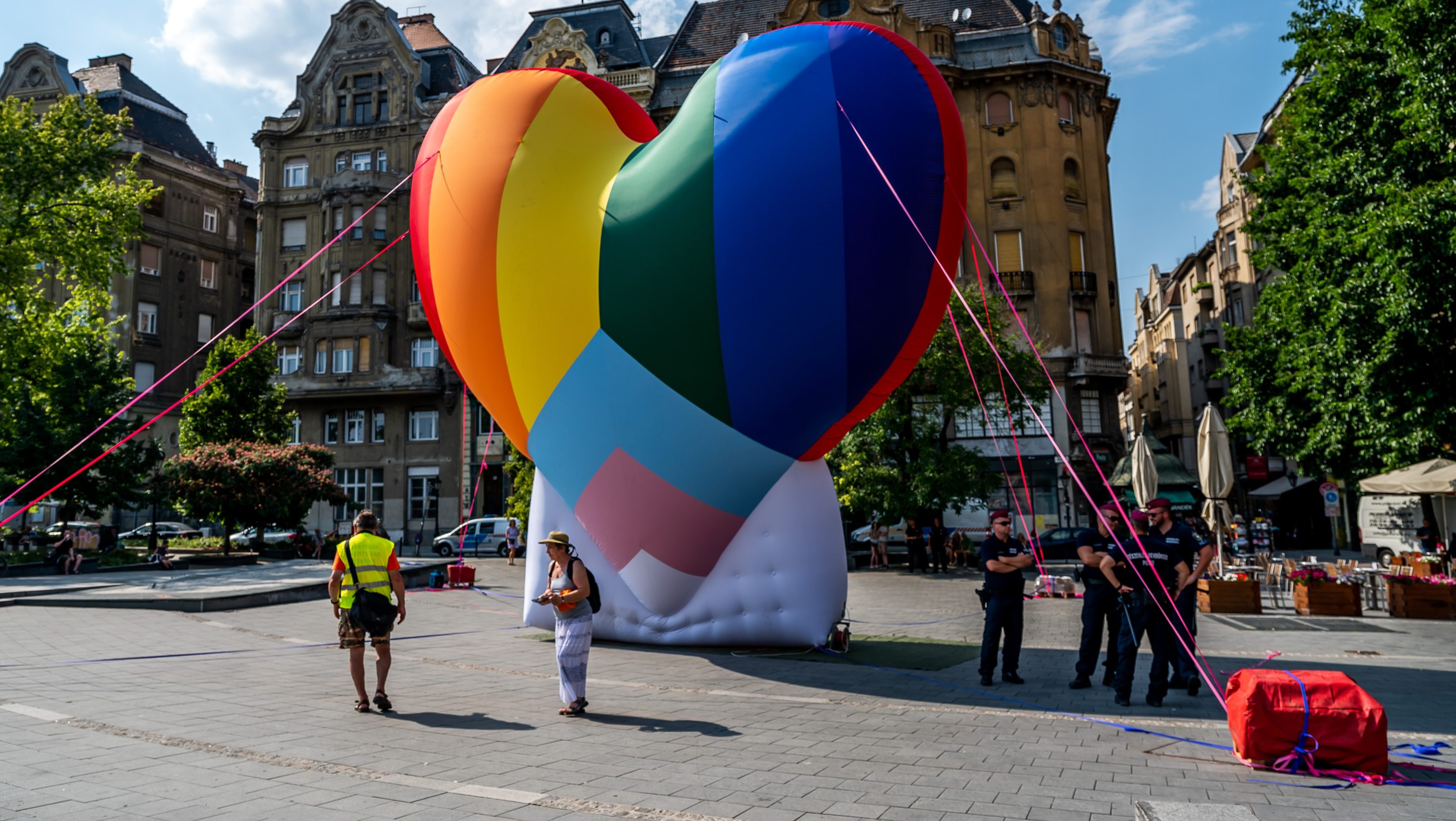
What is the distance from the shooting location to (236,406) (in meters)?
33.1

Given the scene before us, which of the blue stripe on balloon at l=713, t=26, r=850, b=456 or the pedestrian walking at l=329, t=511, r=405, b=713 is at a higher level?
the blue stripe on balloon at l=713, t=26, r=850, b=456

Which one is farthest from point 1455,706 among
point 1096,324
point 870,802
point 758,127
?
point 1096,324

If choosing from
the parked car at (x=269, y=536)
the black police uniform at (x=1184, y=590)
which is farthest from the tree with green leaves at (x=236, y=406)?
the black police uniform at (x=1184, y=590)

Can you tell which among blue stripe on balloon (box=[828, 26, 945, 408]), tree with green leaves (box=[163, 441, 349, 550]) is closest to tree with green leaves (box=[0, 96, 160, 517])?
tree with green leaves (box=[163, 441, 349, 550])

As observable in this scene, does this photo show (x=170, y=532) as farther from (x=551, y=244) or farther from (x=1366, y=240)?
(x=1366, y=240)

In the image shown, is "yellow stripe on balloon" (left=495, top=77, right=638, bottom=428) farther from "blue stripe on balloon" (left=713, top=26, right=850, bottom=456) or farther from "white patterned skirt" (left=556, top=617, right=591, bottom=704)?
"white patterned skirt" (left=556, top=617, right=591, bottom=704)

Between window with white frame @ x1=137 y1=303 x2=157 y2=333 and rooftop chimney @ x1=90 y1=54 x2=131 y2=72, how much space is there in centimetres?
1545

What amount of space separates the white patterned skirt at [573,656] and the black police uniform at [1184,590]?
5.21m

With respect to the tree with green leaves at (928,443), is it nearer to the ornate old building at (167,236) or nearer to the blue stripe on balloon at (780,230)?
the blue stripe on balloon at (780,230)

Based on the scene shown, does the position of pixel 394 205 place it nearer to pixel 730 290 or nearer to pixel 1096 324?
pixel 1096 324

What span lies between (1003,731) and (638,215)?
6254 millimetres

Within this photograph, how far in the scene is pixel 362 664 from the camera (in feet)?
23.4

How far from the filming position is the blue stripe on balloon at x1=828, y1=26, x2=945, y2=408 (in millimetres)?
8898

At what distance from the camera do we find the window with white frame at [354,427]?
4388 cm
